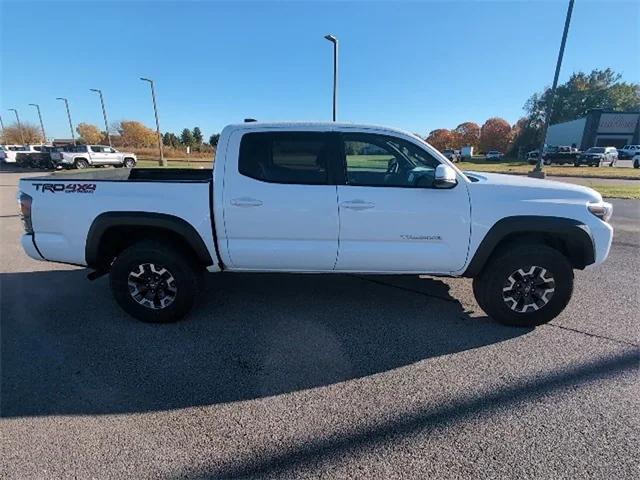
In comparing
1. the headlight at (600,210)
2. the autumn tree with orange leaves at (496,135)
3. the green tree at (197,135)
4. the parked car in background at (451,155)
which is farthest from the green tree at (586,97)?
the headlight at (600,210)

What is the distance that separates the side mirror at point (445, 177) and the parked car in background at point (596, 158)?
43.4m

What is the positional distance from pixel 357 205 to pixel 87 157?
29.8 m

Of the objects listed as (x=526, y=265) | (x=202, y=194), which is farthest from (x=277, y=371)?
(x=526, y=265)

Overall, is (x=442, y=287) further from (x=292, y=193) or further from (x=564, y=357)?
(x=292, y=193)

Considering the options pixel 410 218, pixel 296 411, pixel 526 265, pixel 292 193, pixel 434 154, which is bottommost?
pixel 296 411

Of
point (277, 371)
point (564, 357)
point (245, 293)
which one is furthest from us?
point (245, 293)

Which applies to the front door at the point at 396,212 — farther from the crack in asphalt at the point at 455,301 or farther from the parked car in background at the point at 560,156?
the parked car in background at the point at 560,156

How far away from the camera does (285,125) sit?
366 cm

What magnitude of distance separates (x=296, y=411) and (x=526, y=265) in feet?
8.15

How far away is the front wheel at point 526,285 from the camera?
3549mm

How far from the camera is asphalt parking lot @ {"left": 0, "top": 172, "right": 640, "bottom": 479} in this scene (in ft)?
7.13

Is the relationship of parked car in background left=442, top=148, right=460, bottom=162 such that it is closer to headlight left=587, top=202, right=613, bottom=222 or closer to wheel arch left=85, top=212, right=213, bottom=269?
headlight left=587, top=202, right=613, bottom=222

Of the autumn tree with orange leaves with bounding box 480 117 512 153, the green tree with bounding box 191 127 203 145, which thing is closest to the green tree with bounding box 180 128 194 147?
the green tree with bounding box 191 127 203 145

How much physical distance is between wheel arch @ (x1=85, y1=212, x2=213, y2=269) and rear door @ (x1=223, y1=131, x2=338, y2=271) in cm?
32
